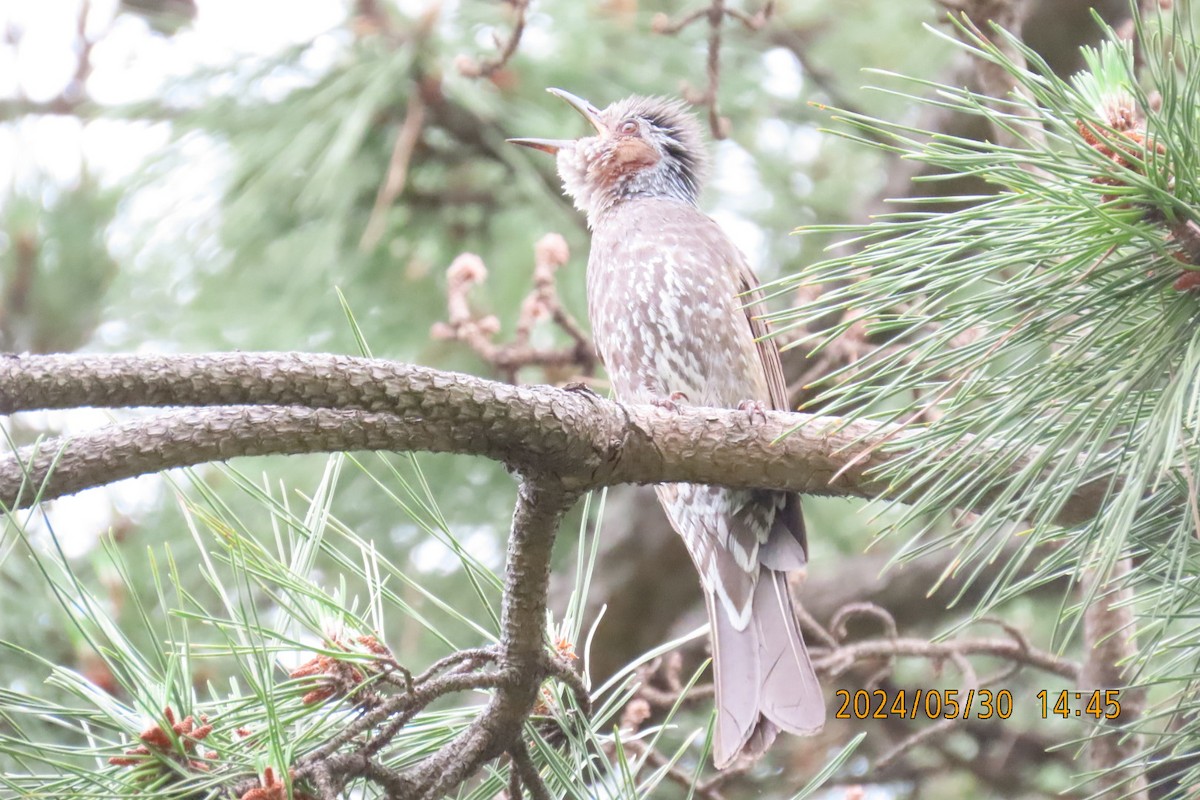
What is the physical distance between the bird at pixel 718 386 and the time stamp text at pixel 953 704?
0.40 m

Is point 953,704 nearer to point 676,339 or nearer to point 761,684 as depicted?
point 761,684

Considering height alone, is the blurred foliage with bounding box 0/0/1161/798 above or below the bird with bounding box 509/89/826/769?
above

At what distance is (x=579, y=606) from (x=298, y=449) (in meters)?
0.55

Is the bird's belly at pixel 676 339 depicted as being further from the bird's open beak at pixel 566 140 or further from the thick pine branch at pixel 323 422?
the thick pine branch at pixel 323 422

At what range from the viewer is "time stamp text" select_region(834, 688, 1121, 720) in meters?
2.39

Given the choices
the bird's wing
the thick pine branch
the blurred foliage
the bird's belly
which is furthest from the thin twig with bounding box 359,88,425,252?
the thick pine branch

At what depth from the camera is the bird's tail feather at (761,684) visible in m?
2.29

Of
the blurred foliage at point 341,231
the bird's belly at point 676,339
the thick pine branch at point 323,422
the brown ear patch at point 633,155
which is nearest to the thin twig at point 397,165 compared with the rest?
the blurred foliage at point 341,231

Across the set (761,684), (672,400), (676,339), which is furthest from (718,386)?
(761,684)

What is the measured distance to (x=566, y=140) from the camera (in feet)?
10.9

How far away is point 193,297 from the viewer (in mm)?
3506

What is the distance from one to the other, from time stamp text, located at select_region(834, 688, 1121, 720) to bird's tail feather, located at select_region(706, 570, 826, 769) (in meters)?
0.33
